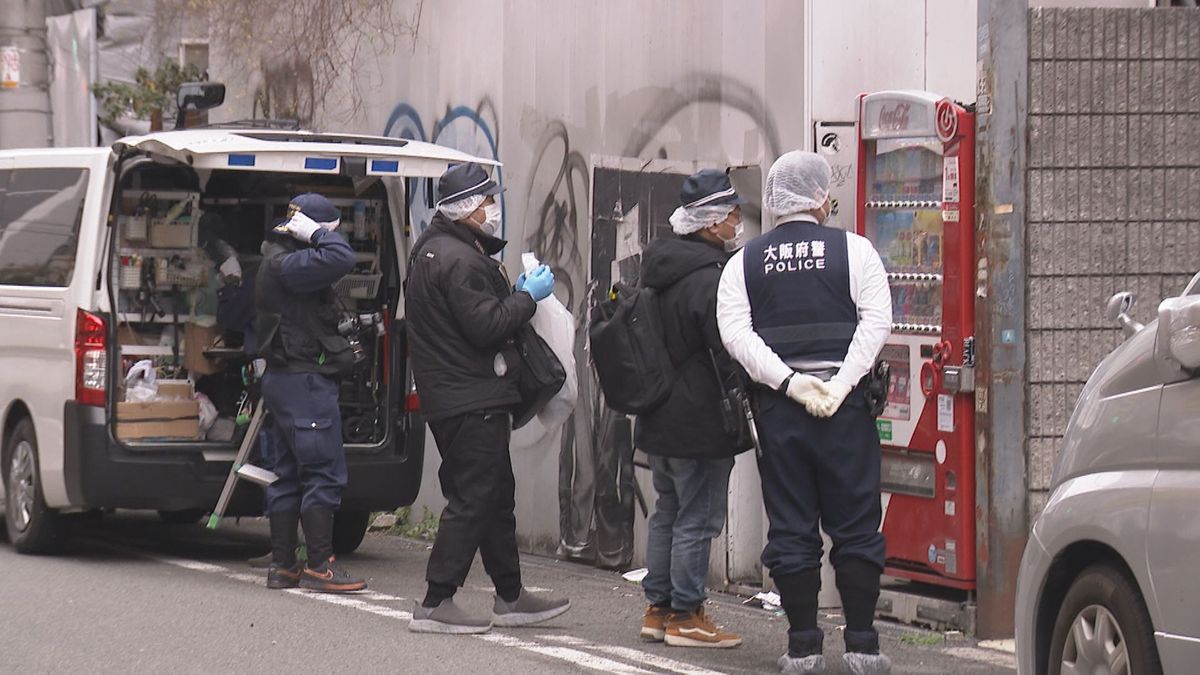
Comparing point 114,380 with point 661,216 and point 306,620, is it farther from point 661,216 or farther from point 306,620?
point 661,216

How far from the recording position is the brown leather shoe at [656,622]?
7.33m

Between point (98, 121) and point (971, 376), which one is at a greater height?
point (98, 121)

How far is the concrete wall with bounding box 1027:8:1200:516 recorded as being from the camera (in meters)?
7.35

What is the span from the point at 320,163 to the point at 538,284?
187 centimetres

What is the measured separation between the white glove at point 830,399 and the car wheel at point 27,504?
4.72m

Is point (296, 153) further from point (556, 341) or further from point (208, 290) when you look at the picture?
point (556, 341)

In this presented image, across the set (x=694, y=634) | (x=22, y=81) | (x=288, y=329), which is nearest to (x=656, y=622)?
(x=694, y=634)

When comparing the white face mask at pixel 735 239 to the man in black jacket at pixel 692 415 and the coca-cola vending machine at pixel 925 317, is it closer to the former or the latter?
the man in black jacket at pixel 692 415

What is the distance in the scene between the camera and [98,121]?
1878cm

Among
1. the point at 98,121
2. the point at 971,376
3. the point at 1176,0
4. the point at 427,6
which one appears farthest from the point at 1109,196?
the point at 98,121

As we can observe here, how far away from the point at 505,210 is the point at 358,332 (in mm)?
1514

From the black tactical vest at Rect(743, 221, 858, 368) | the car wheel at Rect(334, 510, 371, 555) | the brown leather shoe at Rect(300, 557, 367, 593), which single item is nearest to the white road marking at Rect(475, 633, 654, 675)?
the black tactical vest at Rect(743, 221, 858, 368)

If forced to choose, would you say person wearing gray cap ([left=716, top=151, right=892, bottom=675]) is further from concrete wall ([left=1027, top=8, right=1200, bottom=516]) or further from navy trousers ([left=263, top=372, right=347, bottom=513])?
navy trousers ([left=263, top=372, right=347, bottom=513])

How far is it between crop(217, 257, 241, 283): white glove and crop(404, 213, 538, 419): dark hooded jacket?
2428mm
